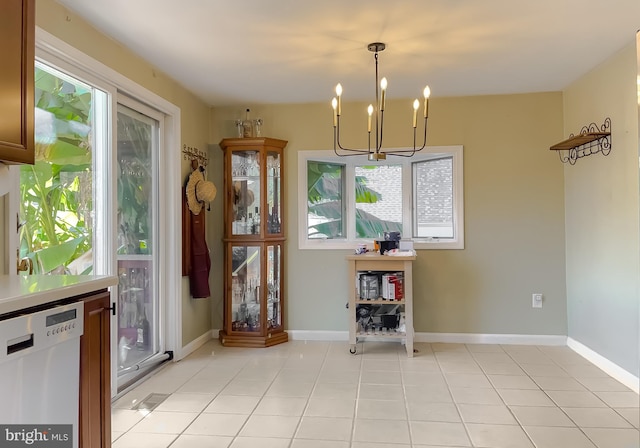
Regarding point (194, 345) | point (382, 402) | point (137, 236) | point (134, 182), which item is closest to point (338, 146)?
point (134, 182)

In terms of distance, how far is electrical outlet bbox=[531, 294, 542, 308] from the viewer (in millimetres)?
4012

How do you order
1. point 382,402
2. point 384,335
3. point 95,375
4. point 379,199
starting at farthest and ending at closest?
point 379,199, point 384,335, point 382,402, point 95,375

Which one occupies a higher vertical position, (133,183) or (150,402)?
(133,183)

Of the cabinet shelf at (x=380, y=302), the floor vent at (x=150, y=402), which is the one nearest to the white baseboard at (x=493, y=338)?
the cabinet shelf at (x=380, y=302)

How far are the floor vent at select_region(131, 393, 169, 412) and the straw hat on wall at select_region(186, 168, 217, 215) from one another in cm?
157

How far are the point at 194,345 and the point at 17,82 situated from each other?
2790mm

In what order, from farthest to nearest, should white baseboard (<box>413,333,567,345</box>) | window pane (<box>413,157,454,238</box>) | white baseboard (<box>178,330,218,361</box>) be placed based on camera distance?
1. window pane (<box>413,157,454,238</box>)
2. white baseboard (<box>413,333,567,345</box>)
3. white baseboard (<box>178,330,218,361</box>)

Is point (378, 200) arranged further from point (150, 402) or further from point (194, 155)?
point (150, 402)

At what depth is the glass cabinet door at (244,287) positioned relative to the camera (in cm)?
415

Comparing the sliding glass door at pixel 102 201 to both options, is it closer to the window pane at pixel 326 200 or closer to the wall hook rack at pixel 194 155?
the wall hook rack at pixel 194 155

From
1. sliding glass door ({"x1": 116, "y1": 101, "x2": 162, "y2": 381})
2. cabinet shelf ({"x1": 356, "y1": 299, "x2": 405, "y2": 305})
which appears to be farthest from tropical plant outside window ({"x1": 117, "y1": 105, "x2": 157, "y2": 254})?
cabinet shelf ({"x1": 356, "y1": 299, "x2": 405, "y2": 305})

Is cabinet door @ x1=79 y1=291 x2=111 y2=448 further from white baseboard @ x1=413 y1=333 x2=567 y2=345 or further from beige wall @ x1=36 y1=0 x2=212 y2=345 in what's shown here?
white baseboard @ x1=413 y1=333 x2=567 y2=345

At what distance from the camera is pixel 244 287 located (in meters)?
4.19

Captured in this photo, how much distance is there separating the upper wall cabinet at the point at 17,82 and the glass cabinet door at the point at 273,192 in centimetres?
249
